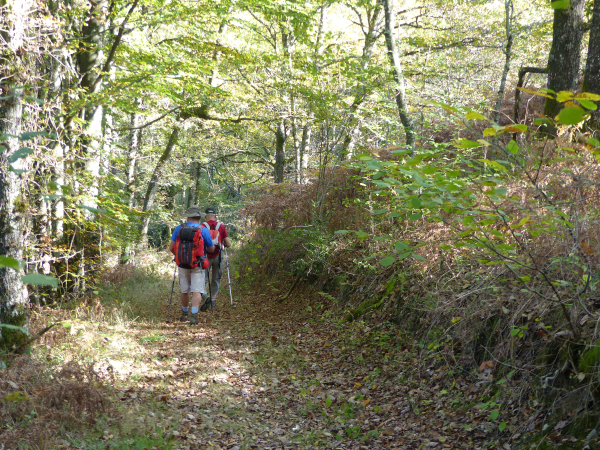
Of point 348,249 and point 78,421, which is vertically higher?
point 348,249

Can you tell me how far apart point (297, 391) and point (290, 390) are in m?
0.10

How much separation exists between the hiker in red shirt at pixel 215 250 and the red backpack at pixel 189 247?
1.17 m

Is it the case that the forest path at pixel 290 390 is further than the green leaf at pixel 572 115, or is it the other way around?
the forest path at pixel 290 390

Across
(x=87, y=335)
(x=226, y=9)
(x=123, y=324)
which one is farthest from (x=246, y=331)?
(x=226, y=9)

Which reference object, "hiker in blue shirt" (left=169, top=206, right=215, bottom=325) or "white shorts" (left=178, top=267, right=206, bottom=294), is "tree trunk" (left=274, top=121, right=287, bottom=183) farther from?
"white shorts" (left=178, top=267, right=206, bottom=294)

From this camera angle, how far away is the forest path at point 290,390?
4.45 meters

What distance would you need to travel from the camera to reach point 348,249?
8.77 meters

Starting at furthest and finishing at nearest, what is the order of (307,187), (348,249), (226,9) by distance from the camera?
(307,187), (226,9), (348,249)

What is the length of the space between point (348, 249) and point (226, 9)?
6608mm

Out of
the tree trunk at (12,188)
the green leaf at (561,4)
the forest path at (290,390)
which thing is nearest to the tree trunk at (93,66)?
the tree trunk at (12,188)

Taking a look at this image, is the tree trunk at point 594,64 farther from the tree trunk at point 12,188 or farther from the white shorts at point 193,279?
the tree trunk at point 12,188

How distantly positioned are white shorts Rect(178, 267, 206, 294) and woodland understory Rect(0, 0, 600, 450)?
77 cm

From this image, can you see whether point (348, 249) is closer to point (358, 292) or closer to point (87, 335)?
point (358, 292)

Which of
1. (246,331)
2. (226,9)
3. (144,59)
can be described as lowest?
(246,331)
